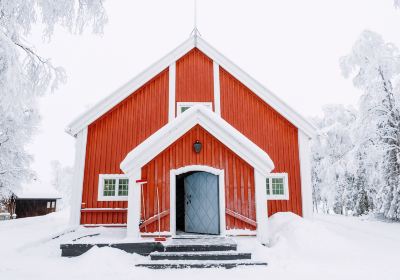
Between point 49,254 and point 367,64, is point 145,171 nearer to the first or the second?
point 49,254

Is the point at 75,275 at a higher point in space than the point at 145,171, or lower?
lower

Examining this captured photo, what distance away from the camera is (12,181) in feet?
61.0

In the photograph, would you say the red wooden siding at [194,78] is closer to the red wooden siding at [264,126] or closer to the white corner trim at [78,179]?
the red wooden siding at [264,126]

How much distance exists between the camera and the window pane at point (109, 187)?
11.0 metres

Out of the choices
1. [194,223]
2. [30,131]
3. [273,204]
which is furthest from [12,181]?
[273,204]

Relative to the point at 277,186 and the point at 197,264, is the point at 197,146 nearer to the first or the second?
the point at 197,264

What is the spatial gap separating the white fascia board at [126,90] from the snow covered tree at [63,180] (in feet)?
158

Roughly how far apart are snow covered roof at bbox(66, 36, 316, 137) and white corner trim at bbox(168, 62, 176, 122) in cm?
26

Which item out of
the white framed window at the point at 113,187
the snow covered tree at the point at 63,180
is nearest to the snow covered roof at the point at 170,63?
the white framed window at the point at 113,187

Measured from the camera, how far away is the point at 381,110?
44.3 ft

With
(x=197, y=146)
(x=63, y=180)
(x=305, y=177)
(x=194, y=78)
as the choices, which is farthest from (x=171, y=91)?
(x=63, y=180)

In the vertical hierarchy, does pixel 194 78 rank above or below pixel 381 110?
above

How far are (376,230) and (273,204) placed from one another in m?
3.67

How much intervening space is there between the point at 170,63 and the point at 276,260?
338 inches
